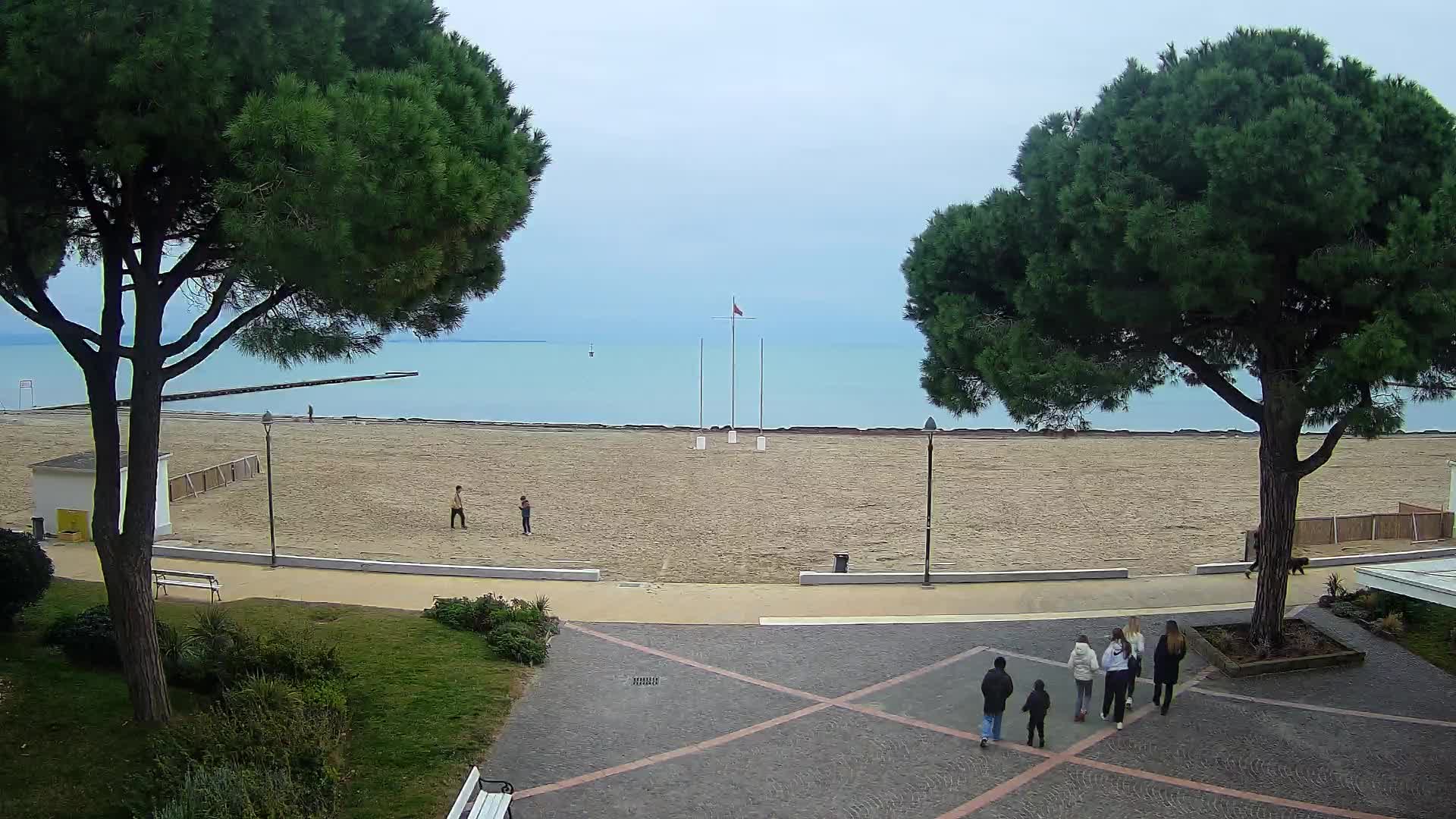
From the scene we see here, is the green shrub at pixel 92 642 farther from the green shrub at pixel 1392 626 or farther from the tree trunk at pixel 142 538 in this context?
the green shrub at pixel 1392 626

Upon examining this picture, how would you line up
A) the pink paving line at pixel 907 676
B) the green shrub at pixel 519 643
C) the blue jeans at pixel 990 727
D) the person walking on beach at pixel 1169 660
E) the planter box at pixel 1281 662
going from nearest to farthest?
the blue jeans at pixel 990 727 → the person walking on beach at pixel 1169 660 → the pink paving line at pixel 907 676 → the planter box at pixel 1281 662 → the green shrub at pixel 519 643

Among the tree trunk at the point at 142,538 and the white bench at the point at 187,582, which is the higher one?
the tree trunk at the point at 142,538

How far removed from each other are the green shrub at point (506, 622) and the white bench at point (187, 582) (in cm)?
397

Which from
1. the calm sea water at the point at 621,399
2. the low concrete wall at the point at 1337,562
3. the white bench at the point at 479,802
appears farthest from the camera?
the calm sea water at the point at 621,399

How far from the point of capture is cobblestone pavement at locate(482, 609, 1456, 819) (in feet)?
33.2

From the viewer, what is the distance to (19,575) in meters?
13.0

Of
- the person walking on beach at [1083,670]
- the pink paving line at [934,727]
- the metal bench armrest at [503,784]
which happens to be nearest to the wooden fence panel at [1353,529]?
the person walking on beach at [1083,670]

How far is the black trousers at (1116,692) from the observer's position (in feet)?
39.2

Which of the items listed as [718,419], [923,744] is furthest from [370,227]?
[718,419]

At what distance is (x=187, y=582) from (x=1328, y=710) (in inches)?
759

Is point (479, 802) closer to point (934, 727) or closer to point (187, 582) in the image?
point (934, 727)

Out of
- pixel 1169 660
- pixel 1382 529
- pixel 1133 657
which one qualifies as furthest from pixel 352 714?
pixel 1382 529

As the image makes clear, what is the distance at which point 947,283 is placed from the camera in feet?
52.4

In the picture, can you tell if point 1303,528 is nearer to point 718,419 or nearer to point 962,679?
point 962,679
